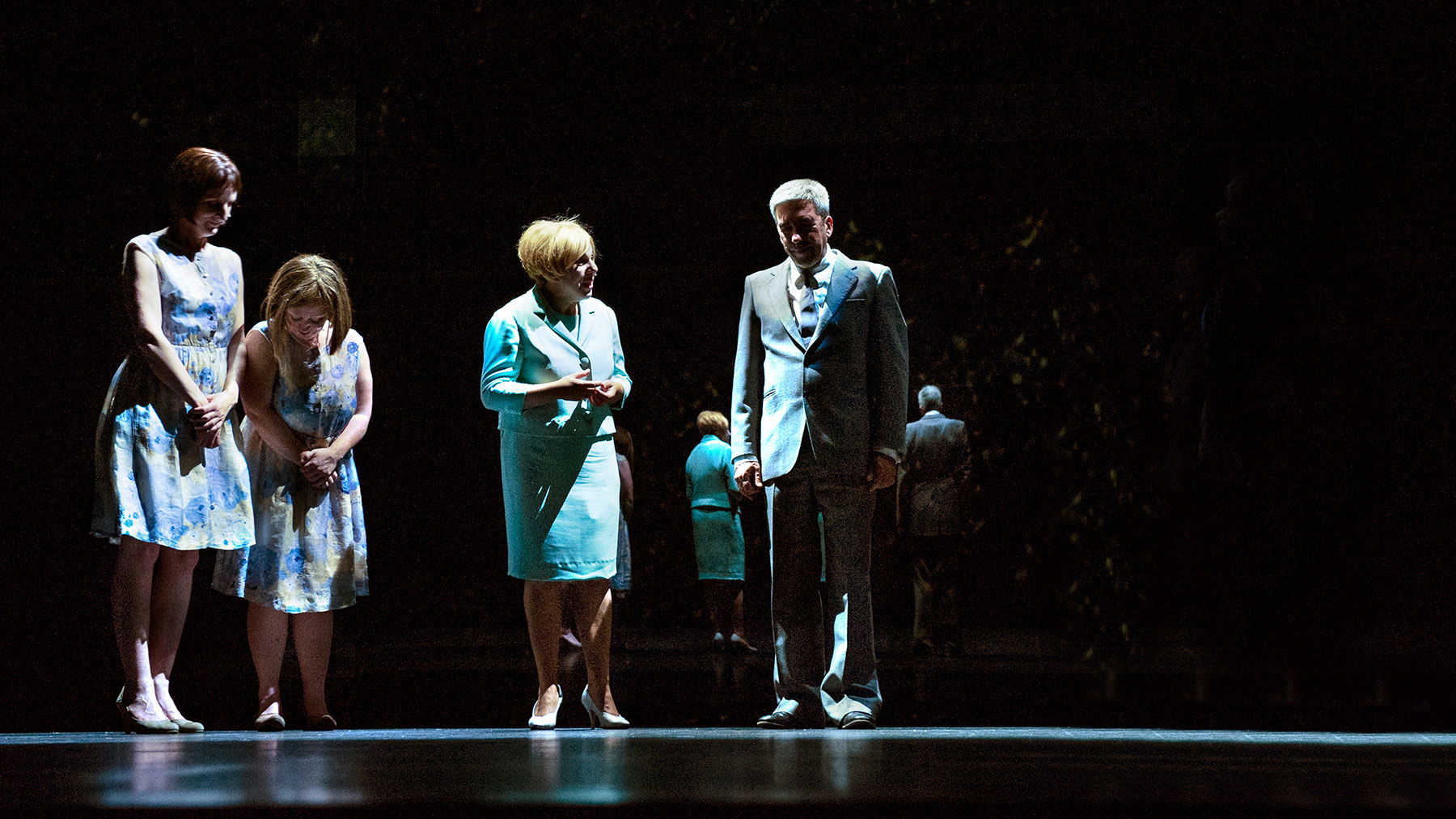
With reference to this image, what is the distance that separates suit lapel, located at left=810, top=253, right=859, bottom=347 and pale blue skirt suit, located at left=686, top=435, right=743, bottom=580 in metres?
3.51

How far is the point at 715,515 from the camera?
260 inches

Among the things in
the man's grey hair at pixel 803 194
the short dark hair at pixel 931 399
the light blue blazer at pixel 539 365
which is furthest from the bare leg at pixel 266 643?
the short dark hair at pixel 931 399

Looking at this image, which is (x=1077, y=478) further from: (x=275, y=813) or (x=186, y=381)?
(x=275, y=813)

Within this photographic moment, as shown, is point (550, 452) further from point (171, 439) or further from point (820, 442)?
point (171, 439)

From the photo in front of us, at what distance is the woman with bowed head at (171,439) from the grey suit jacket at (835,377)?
1322 millimetres

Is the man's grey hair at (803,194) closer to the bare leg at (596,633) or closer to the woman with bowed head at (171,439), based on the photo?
the bare leg at (596,633)

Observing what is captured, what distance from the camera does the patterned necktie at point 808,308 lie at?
122 inches

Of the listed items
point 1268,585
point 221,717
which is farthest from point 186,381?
point 1268,585

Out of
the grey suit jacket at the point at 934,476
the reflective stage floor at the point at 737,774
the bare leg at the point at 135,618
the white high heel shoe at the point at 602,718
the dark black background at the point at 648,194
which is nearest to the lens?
the reflective stage floor at the point at 737,774

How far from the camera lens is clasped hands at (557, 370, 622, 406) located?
2996 millimetres

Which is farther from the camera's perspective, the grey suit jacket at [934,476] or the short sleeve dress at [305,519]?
the grey suit jacket at [934,476]

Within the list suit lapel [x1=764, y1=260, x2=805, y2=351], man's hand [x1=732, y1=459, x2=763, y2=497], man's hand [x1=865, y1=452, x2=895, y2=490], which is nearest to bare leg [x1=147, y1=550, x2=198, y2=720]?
man's hand [x1=732, y1=459, x2=763, y2=497]

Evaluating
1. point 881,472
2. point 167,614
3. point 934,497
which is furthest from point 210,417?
point 934,497

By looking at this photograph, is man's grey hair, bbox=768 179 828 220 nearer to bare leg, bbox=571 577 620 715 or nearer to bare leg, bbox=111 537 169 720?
bare leg, bbox=571 577 620 715
